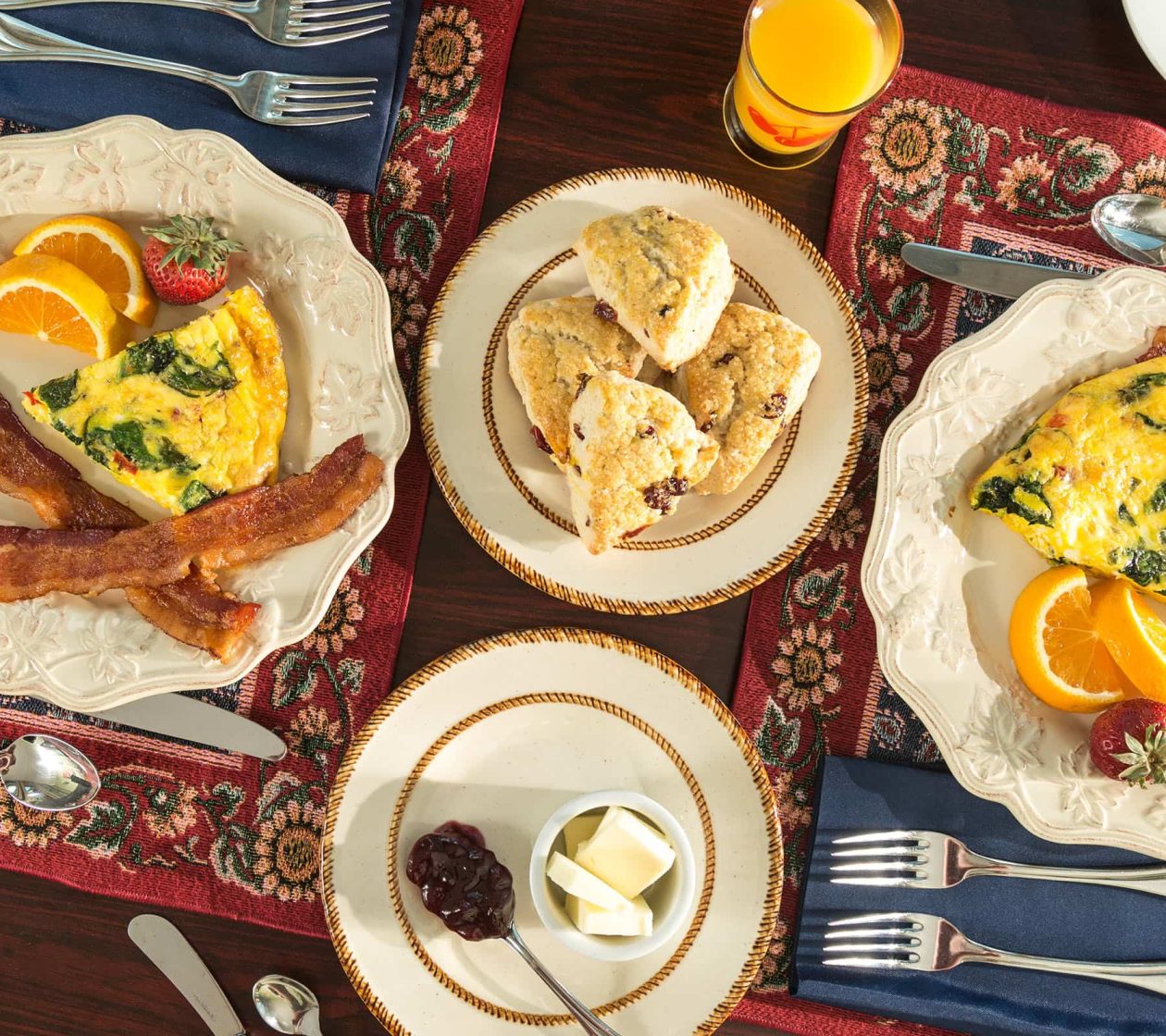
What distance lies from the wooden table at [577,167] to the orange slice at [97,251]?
0.82m

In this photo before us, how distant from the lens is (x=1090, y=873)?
214 centimetres

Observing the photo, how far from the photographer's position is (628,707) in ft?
6.95

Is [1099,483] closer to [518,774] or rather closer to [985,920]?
[985,920]

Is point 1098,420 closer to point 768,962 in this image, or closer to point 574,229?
point 574,229

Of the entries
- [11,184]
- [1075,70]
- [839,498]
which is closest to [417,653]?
[839,498]

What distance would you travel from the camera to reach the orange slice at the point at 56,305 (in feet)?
6.38

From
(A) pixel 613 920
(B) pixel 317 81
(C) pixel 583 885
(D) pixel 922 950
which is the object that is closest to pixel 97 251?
(B) pixel 317 81

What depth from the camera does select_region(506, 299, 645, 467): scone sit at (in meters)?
1.98

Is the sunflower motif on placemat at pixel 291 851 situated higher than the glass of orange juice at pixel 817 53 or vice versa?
the glass of orange juice at pixel 817 53

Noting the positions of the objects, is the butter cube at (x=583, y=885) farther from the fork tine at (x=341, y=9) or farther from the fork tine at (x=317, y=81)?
the fork tine at (x=341, y=9)

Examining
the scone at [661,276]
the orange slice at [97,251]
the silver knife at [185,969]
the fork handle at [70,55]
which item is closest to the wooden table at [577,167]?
the silver knife at [185,969]

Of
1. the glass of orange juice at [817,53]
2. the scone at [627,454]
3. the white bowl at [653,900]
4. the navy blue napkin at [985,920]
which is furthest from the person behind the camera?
the navy blue napkin at [985,920]

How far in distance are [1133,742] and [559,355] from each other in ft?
4.80

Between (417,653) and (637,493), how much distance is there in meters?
0.70
